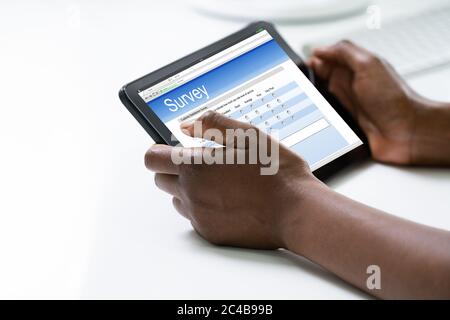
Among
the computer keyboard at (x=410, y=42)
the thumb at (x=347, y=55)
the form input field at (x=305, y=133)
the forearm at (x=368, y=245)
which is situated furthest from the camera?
the computer keyboard at (x=410, y=42)

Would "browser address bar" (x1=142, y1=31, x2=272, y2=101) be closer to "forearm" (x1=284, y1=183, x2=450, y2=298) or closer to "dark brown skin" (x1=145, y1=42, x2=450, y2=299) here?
"dark brown skin" (x1=145, y1=42, x2=450, y2=299)

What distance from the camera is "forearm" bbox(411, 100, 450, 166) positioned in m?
0.94

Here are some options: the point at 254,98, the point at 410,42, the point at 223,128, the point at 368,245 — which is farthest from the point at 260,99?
the point at 410,42

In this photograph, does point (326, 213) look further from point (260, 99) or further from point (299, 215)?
point (260, 99)

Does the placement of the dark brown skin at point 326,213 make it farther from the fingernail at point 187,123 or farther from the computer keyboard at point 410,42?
the computer keyboard at point 410,42

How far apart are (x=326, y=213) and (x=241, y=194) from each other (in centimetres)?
9

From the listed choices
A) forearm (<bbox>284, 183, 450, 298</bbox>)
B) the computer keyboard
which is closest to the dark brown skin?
forearm (<bbox>284, 183, 450, 298</bbox>)

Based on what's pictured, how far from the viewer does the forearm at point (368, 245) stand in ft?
2.23

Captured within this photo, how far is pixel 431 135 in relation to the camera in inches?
37.3

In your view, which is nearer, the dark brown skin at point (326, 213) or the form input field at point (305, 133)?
the dark brown skin at point (326, 213)
